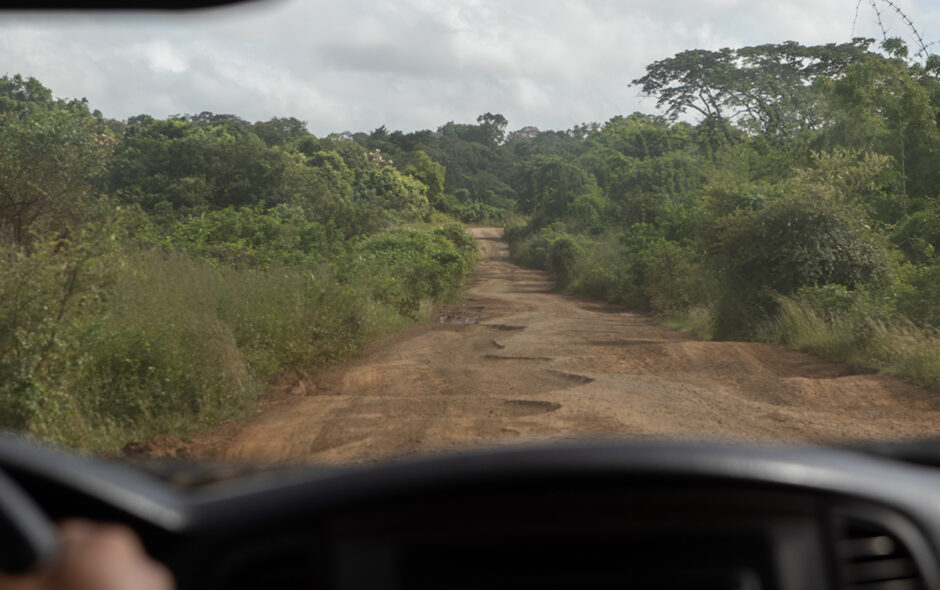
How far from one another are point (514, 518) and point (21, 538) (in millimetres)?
576

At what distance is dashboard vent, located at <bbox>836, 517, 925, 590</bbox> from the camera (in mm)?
1234

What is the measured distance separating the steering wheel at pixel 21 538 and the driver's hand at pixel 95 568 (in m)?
0.01

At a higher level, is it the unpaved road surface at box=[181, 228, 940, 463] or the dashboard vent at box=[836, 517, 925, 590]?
the dashboard vent at box=[836, 517, 925, 590]

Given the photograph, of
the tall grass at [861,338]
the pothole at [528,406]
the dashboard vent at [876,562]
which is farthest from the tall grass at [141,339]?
the tall grass at [861,338]

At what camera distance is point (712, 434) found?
7.16 meters

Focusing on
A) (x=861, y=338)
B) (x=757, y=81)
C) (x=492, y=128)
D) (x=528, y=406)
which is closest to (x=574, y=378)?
(x=528, y=406)

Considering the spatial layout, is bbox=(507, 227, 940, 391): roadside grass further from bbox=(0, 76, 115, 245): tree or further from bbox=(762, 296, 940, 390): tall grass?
bbox=(0, 76, 115, 245): tree

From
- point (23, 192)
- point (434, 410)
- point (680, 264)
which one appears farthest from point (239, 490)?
point (680, 264)

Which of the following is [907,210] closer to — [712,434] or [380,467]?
[712,434]

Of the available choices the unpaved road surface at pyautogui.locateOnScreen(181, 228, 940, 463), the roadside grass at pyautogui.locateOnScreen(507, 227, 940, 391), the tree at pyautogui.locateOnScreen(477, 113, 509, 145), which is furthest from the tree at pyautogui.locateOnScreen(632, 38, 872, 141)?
the tree at pyautogui.locateOnScreen(477, 113, 509, 145)

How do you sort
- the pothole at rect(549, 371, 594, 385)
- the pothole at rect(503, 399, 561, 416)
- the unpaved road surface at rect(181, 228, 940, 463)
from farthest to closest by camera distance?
the pothole at rect(549, 371, 594, 385), the pothole at rect(503, 399, 561, 416), the unpaved road surface at rect(181, 228, 940, 463)

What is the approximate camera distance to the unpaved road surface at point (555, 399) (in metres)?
7.10

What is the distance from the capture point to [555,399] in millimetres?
8695

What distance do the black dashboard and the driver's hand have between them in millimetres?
74
